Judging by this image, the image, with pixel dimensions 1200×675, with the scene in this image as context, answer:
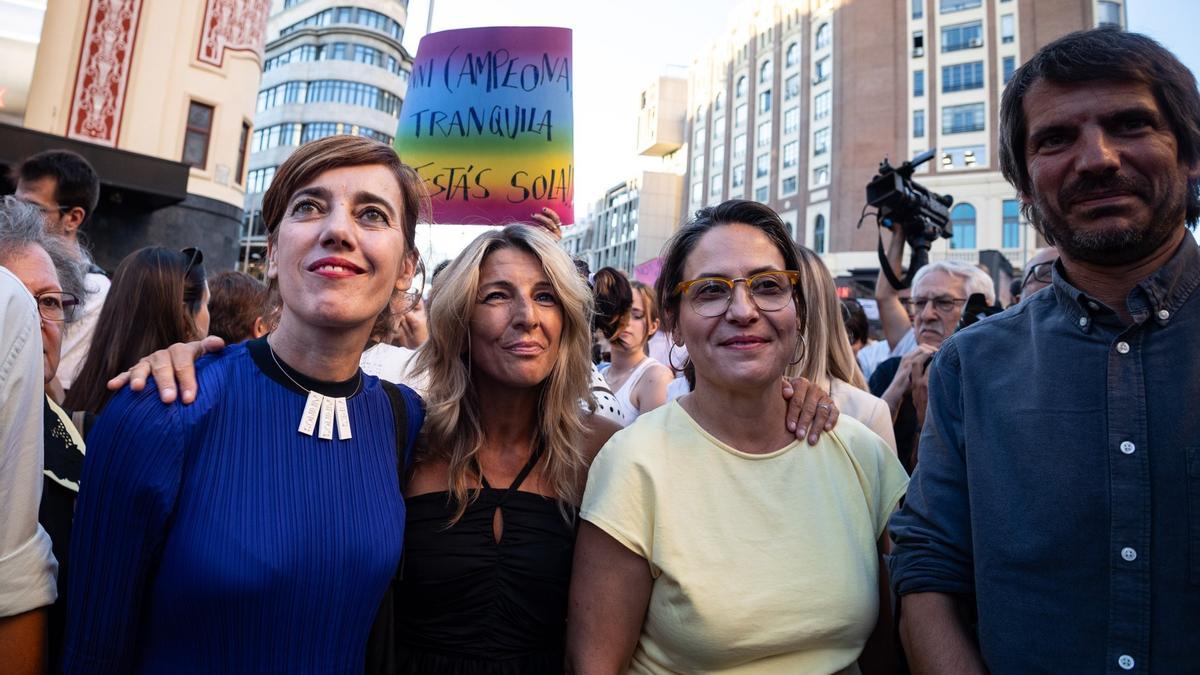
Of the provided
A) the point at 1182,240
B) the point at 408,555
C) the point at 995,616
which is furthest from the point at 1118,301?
the point at 408,555

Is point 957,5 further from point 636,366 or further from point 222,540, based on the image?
point 222,540

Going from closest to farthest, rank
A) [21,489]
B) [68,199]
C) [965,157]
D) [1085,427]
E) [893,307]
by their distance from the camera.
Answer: [21,489] → [1085,427] → [68,199] → [893,307] → [965,157]

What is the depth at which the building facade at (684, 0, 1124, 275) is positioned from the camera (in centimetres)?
3772

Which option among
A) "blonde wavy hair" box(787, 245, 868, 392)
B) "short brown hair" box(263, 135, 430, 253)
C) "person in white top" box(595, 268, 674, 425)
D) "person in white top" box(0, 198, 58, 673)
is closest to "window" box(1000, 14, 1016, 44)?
"person in white top" box(595, 268, 674, 425)

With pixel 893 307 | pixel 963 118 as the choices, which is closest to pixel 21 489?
pixel 893 307

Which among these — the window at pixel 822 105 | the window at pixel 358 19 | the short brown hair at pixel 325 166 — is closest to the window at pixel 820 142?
the window at pixel 822 105

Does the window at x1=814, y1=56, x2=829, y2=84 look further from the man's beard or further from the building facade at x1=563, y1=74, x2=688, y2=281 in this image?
the man's beard

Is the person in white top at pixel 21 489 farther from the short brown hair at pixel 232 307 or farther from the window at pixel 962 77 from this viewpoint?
the window at pixel 962 77

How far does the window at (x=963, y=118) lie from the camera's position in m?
38.2

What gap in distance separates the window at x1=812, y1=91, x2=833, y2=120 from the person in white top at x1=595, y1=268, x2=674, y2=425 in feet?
140

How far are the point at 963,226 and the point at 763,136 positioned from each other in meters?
15.6

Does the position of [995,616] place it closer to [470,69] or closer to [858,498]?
[858,498]

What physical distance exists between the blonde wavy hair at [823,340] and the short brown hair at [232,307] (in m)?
2.95

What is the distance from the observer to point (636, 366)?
446 centimetres
